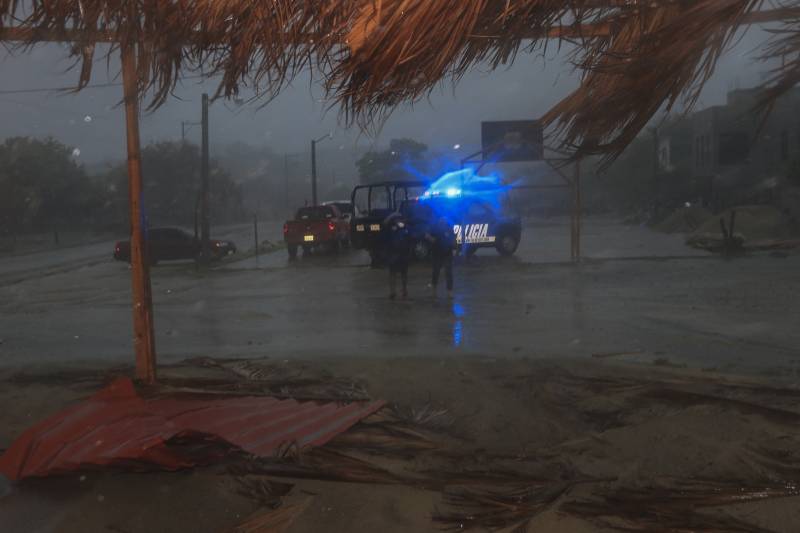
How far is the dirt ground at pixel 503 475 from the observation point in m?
4.98

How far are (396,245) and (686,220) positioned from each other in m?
28.9

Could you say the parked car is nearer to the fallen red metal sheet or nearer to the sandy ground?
the sandy ground

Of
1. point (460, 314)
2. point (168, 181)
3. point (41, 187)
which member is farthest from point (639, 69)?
point (168, 181)

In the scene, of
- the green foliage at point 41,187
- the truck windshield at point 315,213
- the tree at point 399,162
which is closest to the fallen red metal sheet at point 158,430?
the truck windshield at point 315,213

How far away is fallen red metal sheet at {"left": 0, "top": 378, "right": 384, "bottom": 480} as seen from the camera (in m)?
5.67

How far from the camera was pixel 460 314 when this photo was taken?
13961mm

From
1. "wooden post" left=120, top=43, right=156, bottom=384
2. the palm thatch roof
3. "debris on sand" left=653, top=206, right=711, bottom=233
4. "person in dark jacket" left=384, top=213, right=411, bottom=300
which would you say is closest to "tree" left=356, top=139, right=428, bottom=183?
"debris on sand" left=653, top=206, right=711, bottom=233

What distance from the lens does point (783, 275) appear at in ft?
59.7

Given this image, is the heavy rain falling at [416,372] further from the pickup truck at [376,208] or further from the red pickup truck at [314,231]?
the red pickup truck at [314,231]

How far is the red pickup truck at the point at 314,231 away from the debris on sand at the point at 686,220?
1676 cm

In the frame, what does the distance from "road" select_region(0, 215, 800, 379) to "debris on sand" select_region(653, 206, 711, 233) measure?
16.7 metres

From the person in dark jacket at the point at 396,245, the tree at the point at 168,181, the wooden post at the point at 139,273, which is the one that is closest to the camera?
the wooden post at the point at 139,273

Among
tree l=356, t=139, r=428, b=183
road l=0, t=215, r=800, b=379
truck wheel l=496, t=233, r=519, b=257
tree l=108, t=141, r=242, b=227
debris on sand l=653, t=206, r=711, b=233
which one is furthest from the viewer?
tree l=108, t=141, r=242, b=227

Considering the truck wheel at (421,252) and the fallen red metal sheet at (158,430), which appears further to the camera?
the truck wheel at (421,252)
